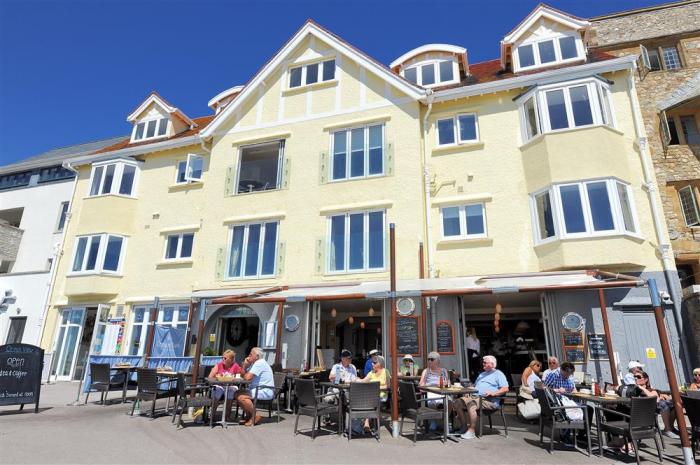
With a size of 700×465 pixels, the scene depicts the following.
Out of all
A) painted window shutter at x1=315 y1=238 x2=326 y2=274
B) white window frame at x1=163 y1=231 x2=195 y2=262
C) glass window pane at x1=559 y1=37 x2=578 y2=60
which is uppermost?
glass window pane at x1=559 y1=37 x2=578 y2=60

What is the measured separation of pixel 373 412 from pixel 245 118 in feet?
46.6

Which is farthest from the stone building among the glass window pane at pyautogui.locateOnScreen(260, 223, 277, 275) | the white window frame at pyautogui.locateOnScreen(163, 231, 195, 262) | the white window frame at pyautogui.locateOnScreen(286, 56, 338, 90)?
the white window frame at pyautogui.locateOnScreen(163, 231, 195, 262)

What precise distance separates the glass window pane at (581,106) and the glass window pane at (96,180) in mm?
20056

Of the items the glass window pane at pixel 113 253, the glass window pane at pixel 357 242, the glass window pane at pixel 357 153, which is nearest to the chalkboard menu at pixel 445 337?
the glass window pane at pixel 357 242

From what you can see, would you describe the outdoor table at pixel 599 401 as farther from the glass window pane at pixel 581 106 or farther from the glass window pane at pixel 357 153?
→ the glass window pane at pixel 357 153

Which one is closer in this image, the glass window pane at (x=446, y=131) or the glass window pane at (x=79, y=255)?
the glass window pane at (x=446, y=131)

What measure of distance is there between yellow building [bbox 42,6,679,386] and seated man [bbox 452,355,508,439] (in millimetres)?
1860

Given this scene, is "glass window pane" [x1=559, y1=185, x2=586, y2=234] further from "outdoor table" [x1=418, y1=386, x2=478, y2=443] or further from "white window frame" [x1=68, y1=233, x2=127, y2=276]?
"white window frame" [x1=68, y1=233, x2=127, y2=276]

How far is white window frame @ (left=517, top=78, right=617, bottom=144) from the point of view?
1323 cm

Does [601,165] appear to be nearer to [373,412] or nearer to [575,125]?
[575,125]

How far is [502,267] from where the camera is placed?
13188mm

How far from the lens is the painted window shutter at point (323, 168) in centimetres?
1580

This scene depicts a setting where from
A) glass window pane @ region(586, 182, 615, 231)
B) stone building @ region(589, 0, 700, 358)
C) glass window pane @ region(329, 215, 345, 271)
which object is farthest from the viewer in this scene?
glass window pane @ region(329, 215, 345, 271)

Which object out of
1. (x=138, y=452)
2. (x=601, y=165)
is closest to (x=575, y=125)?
(x=601, y=165)
